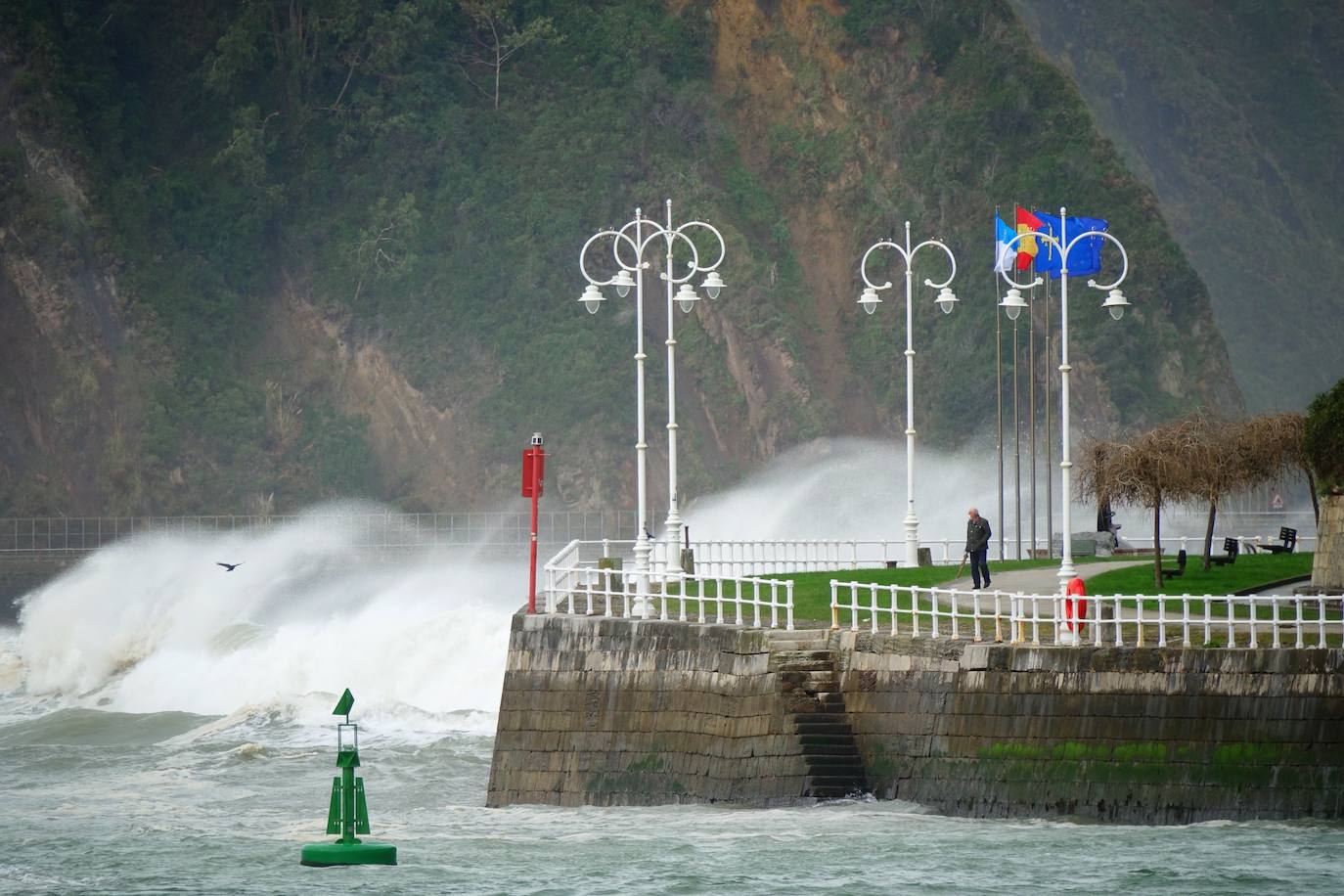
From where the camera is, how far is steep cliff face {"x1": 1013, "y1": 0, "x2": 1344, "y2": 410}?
473 ft

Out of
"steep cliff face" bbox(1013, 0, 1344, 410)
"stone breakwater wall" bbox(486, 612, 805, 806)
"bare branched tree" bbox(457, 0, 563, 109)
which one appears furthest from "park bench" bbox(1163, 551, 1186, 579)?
"steep cliff face" bbox(1013, 0, 1344, 410)

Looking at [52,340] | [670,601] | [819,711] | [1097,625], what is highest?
[52,340]

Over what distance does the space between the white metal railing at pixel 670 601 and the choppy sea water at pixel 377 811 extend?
10.2 feet

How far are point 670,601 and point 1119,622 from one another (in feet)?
32.4

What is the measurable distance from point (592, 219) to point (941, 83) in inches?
687

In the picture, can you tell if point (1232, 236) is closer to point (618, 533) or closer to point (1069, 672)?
point (618, 533)

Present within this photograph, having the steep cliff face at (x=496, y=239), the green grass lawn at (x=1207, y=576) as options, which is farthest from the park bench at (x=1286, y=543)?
the steep cliff face at (x=496, y=239)

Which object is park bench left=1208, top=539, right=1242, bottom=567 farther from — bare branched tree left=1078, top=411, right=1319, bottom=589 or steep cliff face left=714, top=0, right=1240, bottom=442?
steep cliff face left=714, top=0, right=1240, bottom=442

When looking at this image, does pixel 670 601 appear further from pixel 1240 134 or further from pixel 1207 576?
pixel 1240 134

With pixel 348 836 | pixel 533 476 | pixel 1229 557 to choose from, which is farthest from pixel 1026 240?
pixel 348 836

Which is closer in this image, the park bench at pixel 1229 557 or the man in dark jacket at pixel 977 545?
the man in dark jacket at pixel 977 545

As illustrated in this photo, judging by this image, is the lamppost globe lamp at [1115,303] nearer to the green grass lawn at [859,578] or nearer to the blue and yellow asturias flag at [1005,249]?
the green grass lawn at [859,578]

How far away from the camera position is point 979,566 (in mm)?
38906

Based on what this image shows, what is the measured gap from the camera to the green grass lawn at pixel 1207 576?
38.1 meters
